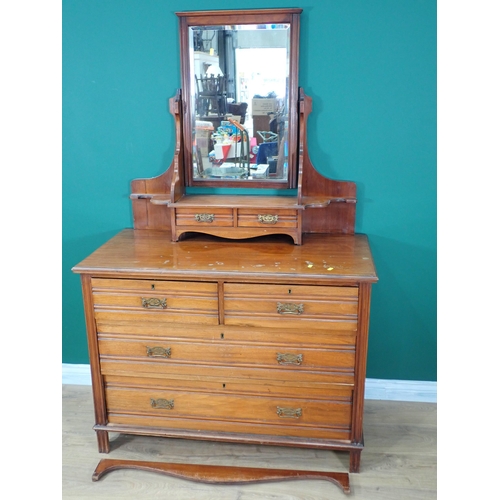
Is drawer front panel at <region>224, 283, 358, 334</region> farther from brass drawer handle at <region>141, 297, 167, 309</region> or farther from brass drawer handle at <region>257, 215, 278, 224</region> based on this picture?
brass drawer handle at <region>257, 215, 278, 224</region>

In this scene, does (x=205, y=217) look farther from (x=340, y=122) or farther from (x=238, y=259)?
(x=340, y=122)

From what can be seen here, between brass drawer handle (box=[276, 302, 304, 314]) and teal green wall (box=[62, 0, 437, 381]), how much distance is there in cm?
70

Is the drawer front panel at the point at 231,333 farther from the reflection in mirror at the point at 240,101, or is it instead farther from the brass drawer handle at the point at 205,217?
the reflection in mirror at the point at 240,101

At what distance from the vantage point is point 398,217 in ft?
7.99

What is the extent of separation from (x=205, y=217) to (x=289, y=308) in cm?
59

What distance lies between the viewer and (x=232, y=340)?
2049 mm

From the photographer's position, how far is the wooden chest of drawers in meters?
1.97

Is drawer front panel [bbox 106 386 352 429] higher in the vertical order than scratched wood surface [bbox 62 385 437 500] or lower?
higher

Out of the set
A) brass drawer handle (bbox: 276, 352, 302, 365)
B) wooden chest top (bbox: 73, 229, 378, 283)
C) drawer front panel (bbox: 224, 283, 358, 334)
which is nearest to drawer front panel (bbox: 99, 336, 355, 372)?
brass drawer handle (bbox: 276, 352, 302, 365)

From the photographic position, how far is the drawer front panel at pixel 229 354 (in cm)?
203

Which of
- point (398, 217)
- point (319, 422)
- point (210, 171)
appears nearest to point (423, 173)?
point (398, 217)

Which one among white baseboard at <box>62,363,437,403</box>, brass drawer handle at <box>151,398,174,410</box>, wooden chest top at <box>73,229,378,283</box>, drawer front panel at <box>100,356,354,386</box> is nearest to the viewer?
wooden chest top at <box>73,229,378,283</box>

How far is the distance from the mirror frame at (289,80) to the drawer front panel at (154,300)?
2.09ft

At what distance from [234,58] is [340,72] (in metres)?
0.48
